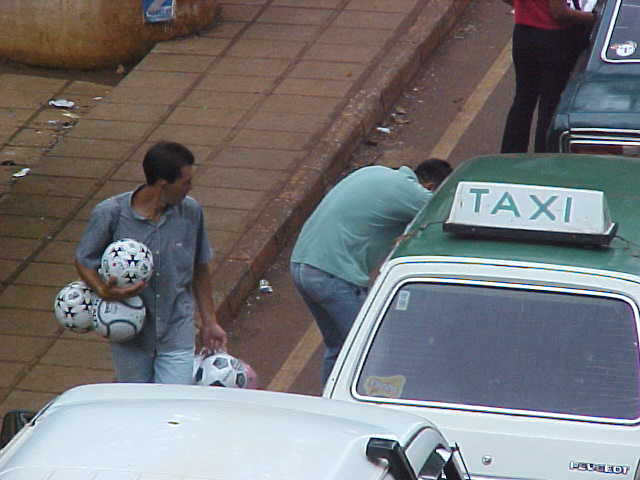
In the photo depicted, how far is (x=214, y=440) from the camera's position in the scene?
147 inches

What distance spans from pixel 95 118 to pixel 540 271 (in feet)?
21.0

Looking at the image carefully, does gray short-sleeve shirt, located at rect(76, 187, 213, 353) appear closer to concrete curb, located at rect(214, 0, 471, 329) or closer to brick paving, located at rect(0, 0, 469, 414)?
brick paving, located at rect(0, 0, 469, 414)

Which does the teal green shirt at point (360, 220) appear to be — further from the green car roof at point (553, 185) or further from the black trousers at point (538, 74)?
the black trousers at point (538, 74)

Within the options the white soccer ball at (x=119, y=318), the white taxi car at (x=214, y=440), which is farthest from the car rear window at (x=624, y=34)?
the white taxi car at (x=214, y=440)

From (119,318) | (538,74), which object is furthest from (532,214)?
(538,74)

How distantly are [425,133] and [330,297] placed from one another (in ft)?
14.8

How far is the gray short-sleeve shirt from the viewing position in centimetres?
645

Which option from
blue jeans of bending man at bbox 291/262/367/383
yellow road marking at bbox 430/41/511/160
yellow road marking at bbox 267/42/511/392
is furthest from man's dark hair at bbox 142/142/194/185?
yellow road marking at bbox 430/41/511/160

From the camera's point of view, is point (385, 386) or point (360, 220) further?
point (360, 220)

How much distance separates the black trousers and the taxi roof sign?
4.14 meters

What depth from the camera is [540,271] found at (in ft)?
19.0

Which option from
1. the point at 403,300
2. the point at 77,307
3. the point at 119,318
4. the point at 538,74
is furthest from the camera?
the point at 538,74

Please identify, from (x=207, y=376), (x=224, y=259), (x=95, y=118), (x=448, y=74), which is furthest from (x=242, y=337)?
(x=448, y=74)

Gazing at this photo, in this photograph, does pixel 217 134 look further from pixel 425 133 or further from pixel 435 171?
pixel 435 171
